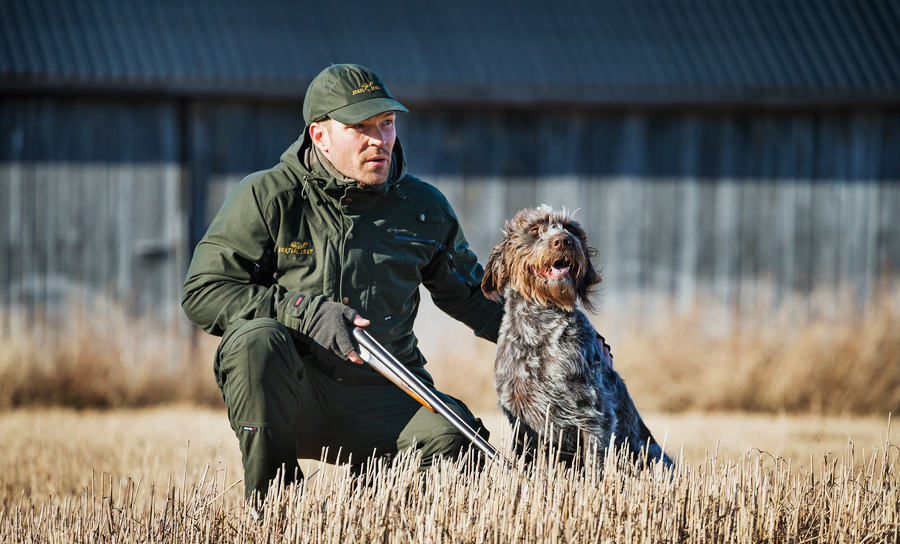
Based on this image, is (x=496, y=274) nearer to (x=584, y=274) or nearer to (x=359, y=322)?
(x=584, y=274)

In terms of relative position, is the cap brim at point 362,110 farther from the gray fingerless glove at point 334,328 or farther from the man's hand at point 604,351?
the man's hand at point 604,351

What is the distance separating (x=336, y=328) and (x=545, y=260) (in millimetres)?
1047

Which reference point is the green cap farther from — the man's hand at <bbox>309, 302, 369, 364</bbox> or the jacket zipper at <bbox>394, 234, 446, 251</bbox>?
the man's hand at <bbox>309, 302, 369, 364</bbox>

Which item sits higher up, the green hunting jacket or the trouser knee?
the green hunting jacket

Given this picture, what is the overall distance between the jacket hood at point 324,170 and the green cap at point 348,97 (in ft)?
0.55

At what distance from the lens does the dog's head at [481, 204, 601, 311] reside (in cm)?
436

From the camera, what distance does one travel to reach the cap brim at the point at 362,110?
432 centimetres

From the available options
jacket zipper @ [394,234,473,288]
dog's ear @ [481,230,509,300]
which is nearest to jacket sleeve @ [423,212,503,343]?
jacket zipper @ [394,234,473,288]

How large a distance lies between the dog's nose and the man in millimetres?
755

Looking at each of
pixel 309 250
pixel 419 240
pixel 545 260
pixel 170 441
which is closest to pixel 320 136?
pixel 309 250

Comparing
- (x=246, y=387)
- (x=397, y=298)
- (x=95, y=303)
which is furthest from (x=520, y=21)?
(x=246, y=387)

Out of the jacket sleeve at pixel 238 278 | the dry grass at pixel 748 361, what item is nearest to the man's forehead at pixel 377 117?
the jacket sleeve at pixel 238 278

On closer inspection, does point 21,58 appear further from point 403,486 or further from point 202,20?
point 403,486

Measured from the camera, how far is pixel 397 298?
4.65 m
